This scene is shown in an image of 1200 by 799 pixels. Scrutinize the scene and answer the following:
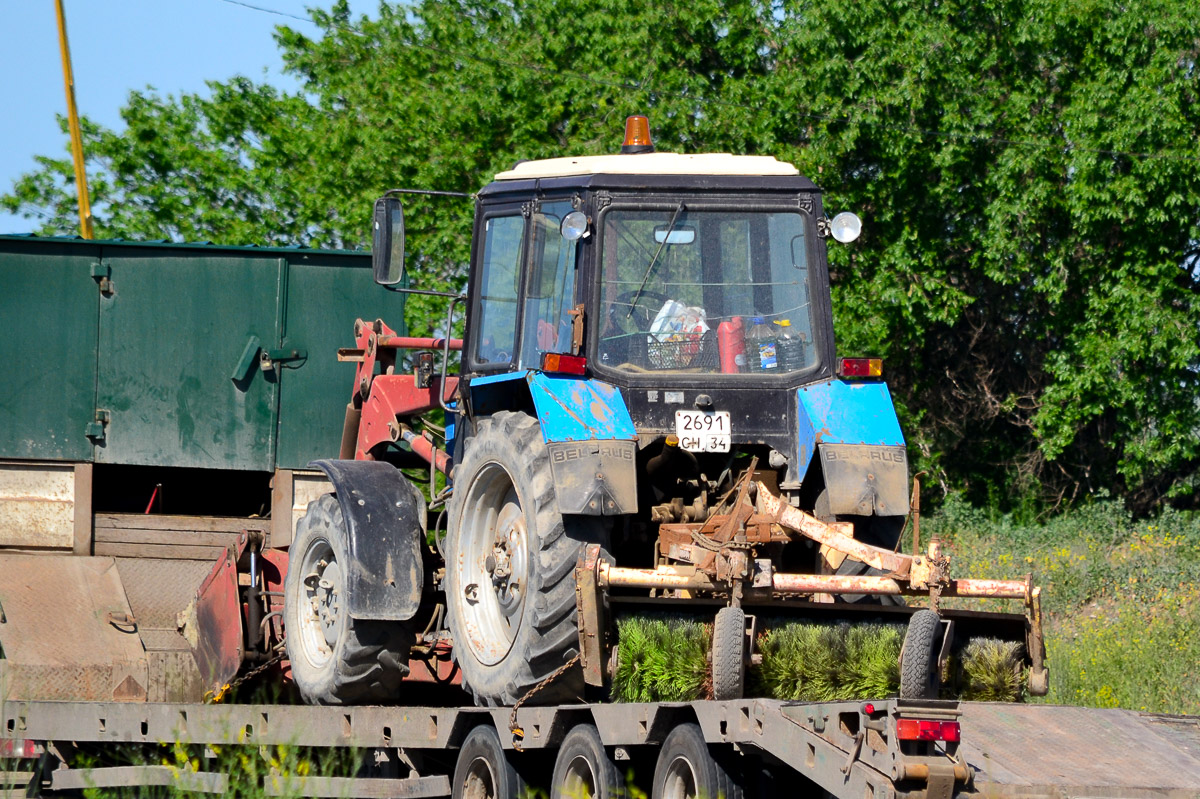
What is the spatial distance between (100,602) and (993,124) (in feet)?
37.2

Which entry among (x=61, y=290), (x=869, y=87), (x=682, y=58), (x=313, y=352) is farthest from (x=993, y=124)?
(x=61, y=290)

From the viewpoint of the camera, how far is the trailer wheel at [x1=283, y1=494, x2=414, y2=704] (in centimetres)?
763

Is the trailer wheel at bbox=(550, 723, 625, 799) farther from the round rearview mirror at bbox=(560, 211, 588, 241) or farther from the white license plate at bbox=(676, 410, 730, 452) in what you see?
the round rearview mirror at bbox=(560, 211, 588, 241)

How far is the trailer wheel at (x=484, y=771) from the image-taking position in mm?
6801

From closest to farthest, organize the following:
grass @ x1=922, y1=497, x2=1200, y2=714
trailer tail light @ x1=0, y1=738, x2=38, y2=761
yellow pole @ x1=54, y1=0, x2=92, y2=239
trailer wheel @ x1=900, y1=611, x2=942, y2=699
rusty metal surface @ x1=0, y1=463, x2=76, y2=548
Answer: trailer wheel @ x1=900, y1=611, x2=942, y2=699
trailer tail light @ x1=0, y1=738, x2=38, y2=761
grass @ x1=922, y1=497, x2=1200, y2=714
rusty metal surface @ x1=0, y1=463, x2=76, y2=548
yellow pole @ x1=54, y1=0, x2=92, y2=239

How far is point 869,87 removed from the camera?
16.7m

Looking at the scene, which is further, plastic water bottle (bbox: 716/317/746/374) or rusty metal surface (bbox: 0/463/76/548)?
rusty metal surface (bbox: 0/463/76/548)

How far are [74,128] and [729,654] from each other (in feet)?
55.2

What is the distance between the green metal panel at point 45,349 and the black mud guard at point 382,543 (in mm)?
3267

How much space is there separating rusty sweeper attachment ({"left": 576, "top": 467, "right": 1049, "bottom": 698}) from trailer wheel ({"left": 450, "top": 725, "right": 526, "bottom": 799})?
3.23ft

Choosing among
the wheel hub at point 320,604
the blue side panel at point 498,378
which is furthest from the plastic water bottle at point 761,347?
the wheel hub at point 320,604

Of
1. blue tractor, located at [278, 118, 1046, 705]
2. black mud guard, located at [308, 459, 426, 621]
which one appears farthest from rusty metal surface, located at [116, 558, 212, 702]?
black mud guard, located at [308, 459, 426, 621]

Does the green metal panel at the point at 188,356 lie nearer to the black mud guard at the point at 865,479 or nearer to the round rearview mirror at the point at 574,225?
the round rearview mirror at the point at 574,225

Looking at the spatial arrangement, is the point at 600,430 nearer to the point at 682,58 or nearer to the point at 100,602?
the point at 100,602
